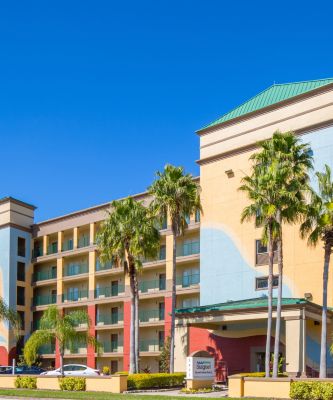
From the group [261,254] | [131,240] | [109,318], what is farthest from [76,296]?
[261,254]

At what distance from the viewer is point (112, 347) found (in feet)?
211

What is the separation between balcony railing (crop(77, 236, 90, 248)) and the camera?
6969 cm

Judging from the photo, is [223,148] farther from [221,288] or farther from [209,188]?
[221,288]

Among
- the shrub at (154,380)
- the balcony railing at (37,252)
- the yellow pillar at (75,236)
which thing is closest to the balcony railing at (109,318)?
the yellow pillar at (75,236)

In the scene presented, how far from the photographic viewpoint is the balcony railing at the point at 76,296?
6866 cm

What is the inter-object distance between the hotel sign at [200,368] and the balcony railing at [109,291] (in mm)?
23890

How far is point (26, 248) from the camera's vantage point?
7431 centimetres

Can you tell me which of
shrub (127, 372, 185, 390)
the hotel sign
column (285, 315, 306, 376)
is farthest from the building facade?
the hotel sign

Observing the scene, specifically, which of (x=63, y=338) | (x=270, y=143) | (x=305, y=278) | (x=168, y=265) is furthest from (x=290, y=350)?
(x=168, y=265)

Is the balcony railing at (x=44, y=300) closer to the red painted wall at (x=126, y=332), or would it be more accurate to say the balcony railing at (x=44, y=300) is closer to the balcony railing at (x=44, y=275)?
the balcony railing at (x=44, y=275)

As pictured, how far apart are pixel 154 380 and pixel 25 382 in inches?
347

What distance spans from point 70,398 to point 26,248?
133 ft

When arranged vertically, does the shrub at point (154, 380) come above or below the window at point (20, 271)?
below

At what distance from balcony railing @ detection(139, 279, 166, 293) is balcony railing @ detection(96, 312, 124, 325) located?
3.83 meters
